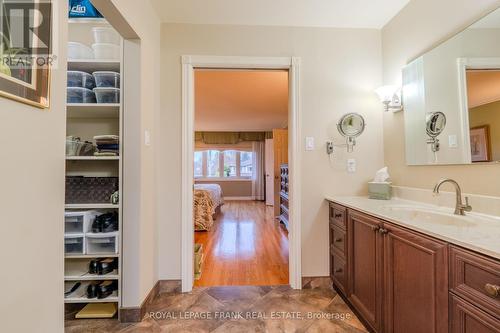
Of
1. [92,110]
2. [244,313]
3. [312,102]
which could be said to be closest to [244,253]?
[244,313]

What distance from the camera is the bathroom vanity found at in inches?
34.7

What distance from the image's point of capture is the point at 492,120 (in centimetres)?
135

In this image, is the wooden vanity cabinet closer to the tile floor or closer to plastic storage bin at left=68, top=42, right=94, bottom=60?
the tile floor

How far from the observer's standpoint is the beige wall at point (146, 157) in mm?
1756

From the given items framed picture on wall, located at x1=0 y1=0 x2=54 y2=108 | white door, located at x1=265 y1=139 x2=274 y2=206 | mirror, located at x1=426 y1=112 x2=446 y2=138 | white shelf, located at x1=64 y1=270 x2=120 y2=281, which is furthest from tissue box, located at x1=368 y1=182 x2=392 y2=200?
white door, located at x1=265 y1=139 x2=274 y2=206

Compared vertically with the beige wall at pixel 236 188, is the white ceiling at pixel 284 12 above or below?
above

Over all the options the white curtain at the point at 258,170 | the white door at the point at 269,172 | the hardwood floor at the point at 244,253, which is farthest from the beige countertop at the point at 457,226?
the white curtain at the point at 258,170

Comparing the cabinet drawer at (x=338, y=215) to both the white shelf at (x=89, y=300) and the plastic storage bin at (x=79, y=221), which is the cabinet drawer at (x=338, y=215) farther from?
the plastic storage bin at (x=79, y=221)

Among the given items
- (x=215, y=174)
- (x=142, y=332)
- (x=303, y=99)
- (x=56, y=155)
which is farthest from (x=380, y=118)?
(x=215, y=174)

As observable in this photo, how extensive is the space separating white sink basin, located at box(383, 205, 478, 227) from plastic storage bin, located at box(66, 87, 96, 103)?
7.24 ft

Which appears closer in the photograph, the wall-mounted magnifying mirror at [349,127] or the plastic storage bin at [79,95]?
the plastic storage bin at [79,95]

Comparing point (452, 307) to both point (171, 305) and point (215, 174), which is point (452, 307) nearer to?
point (171, 305)

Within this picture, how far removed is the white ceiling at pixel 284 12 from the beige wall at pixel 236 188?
6.78 meters

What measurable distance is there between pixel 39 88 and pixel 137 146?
0.94 meters
